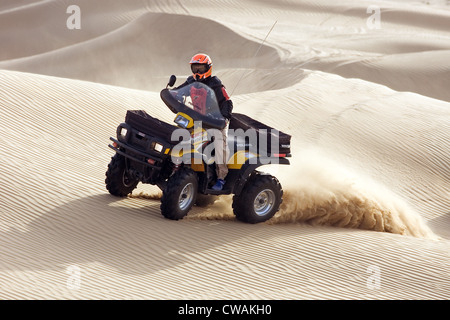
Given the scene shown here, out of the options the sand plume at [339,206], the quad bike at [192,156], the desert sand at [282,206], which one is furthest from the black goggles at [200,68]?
the sand plume at [339,206]

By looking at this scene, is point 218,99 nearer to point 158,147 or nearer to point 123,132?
point 158,147

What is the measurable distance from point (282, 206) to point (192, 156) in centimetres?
204

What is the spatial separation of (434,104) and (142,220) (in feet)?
35.8

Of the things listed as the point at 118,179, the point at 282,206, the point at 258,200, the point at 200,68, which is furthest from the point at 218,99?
the point at 282,206

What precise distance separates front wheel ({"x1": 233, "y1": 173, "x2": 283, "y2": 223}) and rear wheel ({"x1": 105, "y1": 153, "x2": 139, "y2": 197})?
5.23ft

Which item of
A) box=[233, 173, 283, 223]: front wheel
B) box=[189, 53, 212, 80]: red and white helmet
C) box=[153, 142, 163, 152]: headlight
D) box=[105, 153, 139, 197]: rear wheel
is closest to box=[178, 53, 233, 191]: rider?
box=[189, 53, 212, 80]: red and white helmet

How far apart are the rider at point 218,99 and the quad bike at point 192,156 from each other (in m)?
0.09

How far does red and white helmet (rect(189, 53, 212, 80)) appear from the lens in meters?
9.08

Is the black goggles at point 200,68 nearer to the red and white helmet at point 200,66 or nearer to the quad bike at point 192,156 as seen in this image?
the red and white helmet at point 200,66

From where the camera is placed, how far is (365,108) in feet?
54.3

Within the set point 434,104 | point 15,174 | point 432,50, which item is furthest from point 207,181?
point 432,50

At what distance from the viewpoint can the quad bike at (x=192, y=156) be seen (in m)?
8.74

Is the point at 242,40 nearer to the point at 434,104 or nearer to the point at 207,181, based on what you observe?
the point at 434,104

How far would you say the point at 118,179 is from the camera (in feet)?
31.8
